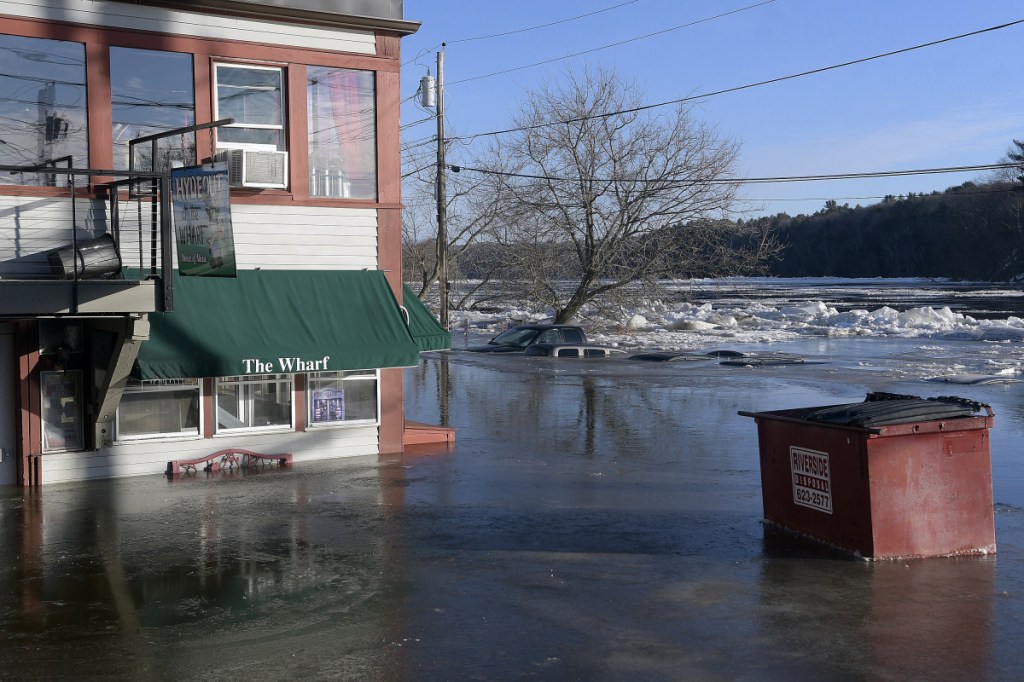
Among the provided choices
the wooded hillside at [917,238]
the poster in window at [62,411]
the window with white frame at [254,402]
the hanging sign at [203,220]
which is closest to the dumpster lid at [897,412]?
the hanging sign at [203,220]

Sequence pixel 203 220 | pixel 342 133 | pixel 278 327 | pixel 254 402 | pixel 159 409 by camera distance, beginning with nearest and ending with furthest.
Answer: pixel 203 220 < pixel 278 327 < pixel 159 409 < pixel 254 402 < pixel 342 133

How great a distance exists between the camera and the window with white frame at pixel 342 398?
14023 mm

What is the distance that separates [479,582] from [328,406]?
6458mm

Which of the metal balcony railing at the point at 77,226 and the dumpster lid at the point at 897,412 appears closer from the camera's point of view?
the dumpster lid at the point at 897,412

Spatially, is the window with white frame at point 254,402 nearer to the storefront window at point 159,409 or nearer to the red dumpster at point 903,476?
the storefront window at point 159,409

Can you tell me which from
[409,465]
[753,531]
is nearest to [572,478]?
[409,465]

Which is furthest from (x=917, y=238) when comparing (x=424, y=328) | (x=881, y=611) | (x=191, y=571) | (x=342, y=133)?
(x=191, y=571)

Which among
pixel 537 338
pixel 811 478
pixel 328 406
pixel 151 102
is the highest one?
pixel 151 102

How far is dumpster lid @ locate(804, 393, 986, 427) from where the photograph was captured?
8.49 metres

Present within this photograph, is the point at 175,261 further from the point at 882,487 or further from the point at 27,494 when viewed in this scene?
the point at 882,487

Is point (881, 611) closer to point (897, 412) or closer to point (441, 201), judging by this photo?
point (897, 412)

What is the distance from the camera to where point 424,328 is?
14.6m

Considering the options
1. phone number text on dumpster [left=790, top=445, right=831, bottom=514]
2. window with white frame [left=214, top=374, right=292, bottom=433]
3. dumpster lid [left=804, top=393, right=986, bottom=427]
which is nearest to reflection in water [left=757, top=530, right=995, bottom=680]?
phone number text on dumpster [left=790, top=445, right=831, bottom=514]

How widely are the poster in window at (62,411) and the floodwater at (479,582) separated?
1.97ft
